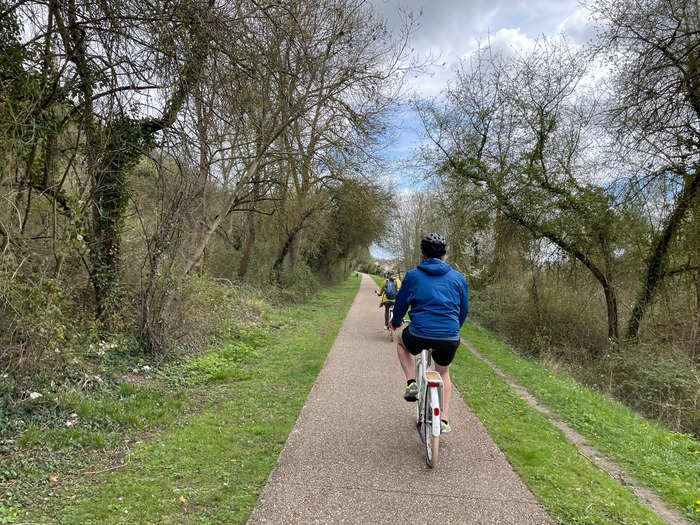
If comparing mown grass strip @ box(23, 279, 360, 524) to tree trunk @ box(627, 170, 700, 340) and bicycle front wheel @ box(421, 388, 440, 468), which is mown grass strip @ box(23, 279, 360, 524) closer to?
bicycle front wheel @ box(421, 388, 440, 468)

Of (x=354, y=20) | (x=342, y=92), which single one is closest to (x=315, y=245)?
(x=342, y=92)

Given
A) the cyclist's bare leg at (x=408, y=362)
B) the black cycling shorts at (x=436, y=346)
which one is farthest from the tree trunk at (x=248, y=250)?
the black cycling shorts at (x=436, y=346)

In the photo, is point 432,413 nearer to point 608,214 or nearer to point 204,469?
point 204,469

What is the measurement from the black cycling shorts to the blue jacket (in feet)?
0.12

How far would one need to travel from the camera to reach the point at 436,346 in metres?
3.83

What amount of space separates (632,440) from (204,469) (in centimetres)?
458

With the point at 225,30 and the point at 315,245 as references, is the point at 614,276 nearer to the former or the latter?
the point at 225,30

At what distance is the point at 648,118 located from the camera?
9.38 metres

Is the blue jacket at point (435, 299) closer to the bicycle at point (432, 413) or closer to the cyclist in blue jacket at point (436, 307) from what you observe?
the cyclist in blue jacket at point (436, 307)

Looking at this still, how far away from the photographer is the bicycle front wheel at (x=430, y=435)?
3.64 m

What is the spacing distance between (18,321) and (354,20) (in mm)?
7555

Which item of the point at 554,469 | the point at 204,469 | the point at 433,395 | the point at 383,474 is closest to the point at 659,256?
the point at 554,469

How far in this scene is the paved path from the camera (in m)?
3.05

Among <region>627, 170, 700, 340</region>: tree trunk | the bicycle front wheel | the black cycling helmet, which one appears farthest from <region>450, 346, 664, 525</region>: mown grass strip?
<region>627, 170, 700, 340</region>: tree trunk
